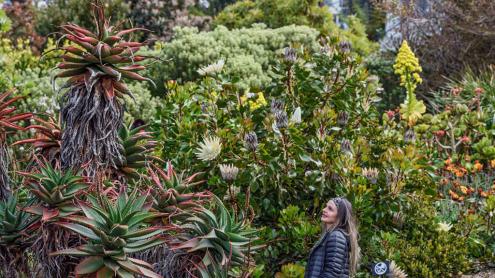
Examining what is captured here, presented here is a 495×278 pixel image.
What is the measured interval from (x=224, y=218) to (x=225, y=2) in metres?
24.3

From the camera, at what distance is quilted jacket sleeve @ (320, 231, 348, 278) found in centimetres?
482

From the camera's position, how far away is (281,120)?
5.59 meters

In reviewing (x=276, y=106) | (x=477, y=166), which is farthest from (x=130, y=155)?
(x=477, y=166)

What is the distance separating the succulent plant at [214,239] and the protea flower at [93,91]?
1.79ft

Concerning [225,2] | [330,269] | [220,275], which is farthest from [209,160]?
[225,2]

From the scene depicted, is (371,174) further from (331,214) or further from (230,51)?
(230,51)

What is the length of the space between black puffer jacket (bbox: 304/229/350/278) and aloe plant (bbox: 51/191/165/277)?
1.95 metres

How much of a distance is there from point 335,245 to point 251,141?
110 centimetres

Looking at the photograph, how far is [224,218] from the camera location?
3.36m

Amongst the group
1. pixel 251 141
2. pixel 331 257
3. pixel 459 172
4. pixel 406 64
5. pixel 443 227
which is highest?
pixel 251 141

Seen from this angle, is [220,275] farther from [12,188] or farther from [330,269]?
[330,269]

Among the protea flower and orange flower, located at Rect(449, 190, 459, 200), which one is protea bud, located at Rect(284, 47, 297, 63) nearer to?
the protea flower

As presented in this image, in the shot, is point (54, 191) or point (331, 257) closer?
point (54, 191)

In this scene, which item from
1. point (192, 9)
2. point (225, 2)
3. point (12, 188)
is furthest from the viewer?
point (225, 2)
